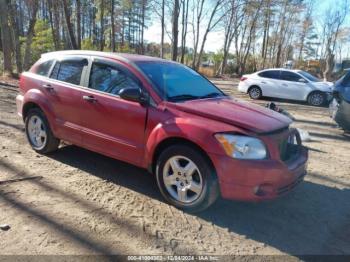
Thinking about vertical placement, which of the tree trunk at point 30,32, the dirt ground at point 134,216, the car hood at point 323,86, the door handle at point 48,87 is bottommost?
the dirt ground at point 134,216

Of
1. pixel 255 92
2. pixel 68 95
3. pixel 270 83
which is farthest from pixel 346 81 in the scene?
pixel 255 92

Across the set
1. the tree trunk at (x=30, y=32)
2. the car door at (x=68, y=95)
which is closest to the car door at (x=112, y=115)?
the car door at (x=68, y=95)

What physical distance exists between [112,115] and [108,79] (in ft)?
1.80

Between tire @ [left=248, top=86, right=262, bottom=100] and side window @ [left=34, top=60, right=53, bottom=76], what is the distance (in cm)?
1199

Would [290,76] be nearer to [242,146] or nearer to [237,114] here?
[237,114]

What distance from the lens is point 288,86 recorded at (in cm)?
1538

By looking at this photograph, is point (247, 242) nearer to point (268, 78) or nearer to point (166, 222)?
point (166, 222)

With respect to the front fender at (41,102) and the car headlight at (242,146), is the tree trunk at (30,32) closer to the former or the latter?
the front fender at (41,102)

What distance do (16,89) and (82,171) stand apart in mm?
9314

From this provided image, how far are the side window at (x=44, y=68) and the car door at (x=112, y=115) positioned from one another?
0.99 metres

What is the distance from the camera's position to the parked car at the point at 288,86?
48.4 ft

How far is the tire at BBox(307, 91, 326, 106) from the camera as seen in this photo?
48.2 ft

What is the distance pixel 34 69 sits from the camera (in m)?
5.87

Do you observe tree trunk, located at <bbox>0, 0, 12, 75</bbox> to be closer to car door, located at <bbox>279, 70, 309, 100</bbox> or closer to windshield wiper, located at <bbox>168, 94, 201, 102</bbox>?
car door, located at <bbox>279, 70, 309, 100</bbox>
